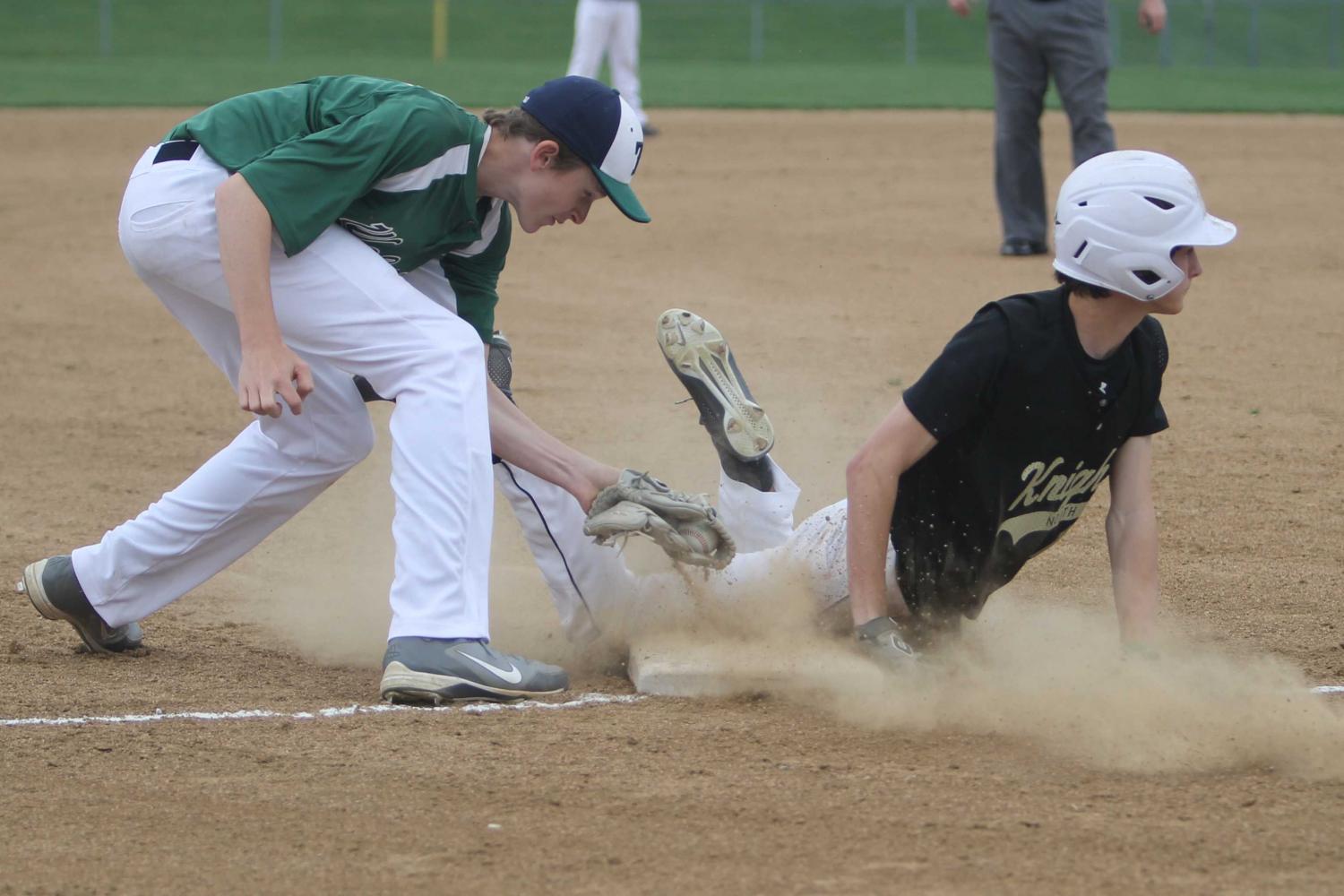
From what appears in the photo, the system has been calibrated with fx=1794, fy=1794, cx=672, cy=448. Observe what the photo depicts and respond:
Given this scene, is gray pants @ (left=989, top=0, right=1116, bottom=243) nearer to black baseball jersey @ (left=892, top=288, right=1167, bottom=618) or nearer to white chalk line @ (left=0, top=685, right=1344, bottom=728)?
black baseball jersey @ (left=892, top=288, right=1167, bottom=618)

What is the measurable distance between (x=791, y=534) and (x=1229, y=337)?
Result: 182 inches

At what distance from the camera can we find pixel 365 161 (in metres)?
3.83

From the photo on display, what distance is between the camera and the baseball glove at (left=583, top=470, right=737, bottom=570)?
4062mm

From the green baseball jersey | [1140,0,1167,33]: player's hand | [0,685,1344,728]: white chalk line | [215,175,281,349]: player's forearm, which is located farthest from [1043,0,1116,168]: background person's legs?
[215,175,281,349]: player's forearm

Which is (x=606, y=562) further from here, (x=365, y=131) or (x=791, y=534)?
(x=365, y=131)

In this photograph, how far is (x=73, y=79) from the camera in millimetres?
21578

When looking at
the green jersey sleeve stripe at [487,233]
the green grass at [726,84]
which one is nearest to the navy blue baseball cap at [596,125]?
the green jersey sleeve stripe at [487,233]

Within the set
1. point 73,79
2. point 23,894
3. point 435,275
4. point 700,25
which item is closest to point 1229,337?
point 435,275

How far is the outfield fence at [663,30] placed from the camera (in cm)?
3006

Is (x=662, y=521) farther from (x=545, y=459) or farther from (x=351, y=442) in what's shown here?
(x=351, y=442)

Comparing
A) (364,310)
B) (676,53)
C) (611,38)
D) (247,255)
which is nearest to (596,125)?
(364,310)

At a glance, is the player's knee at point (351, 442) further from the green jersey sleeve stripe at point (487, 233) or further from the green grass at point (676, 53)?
the green grass at point (676, 53)

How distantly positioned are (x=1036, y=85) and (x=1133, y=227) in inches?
276

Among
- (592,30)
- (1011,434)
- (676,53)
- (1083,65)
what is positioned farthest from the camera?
(676,53)
